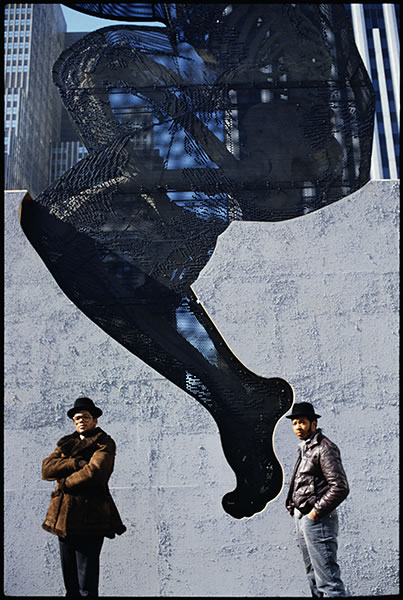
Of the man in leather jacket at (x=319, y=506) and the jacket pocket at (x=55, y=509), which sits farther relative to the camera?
the jacket pocket at (x=55, y=509)

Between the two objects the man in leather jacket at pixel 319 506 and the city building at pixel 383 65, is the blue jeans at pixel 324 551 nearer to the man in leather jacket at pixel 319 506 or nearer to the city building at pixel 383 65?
the man in leather jacket at pixel 319 506

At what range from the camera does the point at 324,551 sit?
3.10m

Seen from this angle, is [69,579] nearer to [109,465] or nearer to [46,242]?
[109,465]

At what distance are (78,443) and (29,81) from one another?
1752 inches

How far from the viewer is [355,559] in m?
4.33

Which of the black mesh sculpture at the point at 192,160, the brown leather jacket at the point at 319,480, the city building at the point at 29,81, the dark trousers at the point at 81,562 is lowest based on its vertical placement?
the dark trousers at the point at 81,562

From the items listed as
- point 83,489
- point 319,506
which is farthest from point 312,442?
point 83,489

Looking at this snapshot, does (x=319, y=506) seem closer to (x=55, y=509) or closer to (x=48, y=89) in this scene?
(x=55, y=509)

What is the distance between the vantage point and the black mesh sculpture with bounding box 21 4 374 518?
475cm

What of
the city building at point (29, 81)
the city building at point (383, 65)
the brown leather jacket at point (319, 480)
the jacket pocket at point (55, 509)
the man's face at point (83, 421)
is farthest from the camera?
the city building at point (383, 65)

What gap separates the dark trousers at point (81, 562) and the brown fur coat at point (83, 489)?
0.18 feet

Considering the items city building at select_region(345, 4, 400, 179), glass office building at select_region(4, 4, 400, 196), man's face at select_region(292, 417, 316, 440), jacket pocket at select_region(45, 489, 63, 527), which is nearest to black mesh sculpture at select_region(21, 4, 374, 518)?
man's face at select_region(292, 417, 316, 440)

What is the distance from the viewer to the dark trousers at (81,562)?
3168mm

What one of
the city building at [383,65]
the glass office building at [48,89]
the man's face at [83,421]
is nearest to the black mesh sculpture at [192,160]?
the man's face at [83,421]
